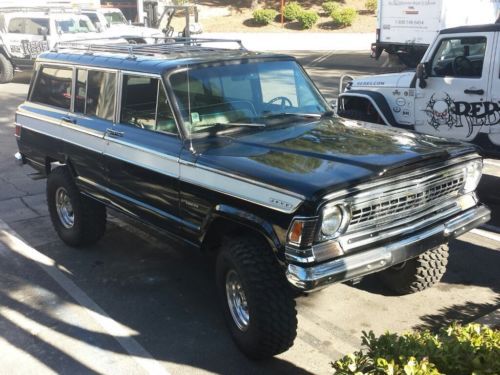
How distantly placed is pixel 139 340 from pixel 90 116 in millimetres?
2173

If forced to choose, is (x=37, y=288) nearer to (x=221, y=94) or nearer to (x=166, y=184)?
(x=166, y=184)

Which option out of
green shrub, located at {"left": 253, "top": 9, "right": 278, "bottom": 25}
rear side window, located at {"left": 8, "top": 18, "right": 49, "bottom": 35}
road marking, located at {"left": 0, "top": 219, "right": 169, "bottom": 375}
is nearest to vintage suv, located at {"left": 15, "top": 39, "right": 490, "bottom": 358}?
road marking, located at {"left": 0, "top": 219, "right": 169, "bottom": 375}

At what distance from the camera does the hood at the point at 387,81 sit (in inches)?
307

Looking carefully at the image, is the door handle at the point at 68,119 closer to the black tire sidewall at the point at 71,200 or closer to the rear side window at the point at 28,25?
the black tire sidewall at the point at 71,200

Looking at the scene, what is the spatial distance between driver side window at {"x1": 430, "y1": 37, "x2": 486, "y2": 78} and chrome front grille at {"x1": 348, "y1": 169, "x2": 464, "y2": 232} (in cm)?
345

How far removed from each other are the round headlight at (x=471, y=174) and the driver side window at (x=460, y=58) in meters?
3.06

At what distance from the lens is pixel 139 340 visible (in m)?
4.05

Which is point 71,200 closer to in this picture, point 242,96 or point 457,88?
point 242,96

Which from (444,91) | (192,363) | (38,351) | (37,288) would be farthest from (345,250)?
(444,91)

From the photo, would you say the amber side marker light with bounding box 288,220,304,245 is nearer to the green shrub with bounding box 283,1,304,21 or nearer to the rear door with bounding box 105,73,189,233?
the rear door with bounding box 105,73,189,233

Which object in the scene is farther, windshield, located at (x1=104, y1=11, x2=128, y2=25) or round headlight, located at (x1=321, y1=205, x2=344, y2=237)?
windshield, located at (x1=104, y1=11, x2=128, y2=25)

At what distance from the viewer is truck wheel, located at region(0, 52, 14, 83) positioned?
1789cm

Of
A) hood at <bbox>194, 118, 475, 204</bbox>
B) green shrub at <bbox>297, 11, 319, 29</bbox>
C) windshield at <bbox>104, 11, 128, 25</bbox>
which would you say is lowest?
hood at <bbox>194, 118, 475, 204</bbox>

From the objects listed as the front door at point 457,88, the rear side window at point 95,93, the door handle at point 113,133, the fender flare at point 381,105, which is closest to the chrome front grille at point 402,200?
the door handle at point 113,133
